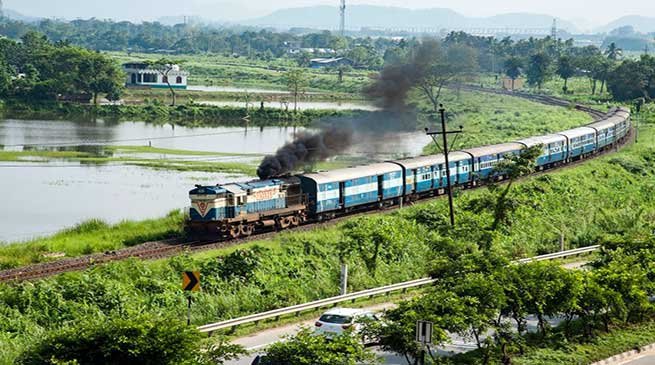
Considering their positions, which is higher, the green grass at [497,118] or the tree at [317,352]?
the tree at [317,352]

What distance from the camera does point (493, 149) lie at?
62.3 m

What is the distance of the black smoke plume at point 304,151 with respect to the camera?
47781mm

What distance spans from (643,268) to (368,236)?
10.8 m

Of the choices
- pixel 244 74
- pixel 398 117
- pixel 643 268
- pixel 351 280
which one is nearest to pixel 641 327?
pixel 643 268

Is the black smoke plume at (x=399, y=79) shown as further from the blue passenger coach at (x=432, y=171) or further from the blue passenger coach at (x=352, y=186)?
the blue passenger coach at (x=352, y=186)

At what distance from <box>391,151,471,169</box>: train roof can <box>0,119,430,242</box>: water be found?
5001 millimetres

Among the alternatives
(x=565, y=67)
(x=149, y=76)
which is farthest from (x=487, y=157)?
(x=565, y=67)

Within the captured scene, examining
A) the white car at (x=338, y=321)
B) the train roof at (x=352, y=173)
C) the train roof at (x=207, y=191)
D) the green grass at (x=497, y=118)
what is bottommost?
the green grass at (x=497, y=118)

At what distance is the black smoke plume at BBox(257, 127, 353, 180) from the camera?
47781 millimetres

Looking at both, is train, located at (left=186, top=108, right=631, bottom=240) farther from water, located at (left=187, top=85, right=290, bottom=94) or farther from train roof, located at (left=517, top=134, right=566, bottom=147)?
water, located at (left=187, top=85, right=290, bottom=94)

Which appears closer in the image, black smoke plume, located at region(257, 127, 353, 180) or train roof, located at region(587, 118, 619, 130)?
black smoke plume, located at region(257, 127, 353, 180)

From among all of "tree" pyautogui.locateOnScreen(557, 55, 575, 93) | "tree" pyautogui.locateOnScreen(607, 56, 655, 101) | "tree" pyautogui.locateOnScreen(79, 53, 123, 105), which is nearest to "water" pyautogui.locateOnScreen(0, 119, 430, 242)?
"tree" pyautogui.locateOnScreen(79, 53, 123, 105)

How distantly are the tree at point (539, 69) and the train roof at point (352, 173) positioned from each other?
4445 inches

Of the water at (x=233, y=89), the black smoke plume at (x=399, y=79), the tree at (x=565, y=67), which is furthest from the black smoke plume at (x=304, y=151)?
the tree at (x=565, y=67)
